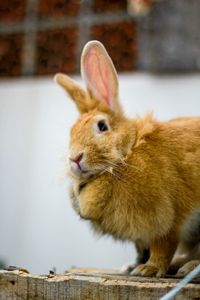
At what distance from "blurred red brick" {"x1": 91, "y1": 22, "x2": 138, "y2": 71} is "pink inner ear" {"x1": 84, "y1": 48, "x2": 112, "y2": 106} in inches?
91.3

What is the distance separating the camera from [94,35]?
4.31m

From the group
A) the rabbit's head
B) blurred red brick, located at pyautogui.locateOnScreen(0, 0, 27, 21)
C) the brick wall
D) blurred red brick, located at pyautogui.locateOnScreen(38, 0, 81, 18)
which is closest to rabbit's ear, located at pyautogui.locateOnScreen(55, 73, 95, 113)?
the rabbit's head

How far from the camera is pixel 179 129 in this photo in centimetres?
179

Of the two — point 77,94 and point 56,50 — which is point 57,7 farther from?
point 77,94

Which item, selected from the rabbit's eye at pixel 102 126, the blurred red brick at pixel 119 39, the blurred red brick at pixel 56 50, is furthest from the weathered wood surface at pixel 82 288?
A: the blurred red brick at pixel 56 50

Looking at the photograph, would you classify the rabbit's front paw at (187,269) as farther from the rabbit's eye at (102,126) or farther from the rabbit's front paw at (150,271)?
the rabbit's eye at (102,126)

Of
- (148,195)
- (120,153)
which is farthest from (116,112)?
(148,195)

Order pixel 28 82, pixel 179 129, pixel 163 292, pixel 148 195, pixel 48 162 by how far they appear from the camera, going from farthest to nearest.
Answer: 1. pixel 28 82
2. pixel 48 162
3. pixel 179 129
4. pixel 148 195
5. pixel 163 292

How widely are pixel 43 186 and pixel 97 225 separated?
7.40 ft

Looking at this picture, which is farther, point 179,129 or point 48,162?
point 48,162

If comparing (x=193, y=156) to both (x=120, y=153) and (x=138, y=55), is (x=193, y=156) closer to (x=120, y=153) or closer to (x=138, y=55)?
(x=120, y=153)

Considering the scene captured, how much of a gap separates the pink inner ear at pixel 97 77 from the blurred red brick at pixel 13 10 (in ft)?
9.50

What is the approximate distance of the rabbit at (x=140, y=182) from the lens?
1.64 m

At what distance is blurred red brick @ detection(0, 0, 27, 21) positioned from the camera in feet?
15.3
